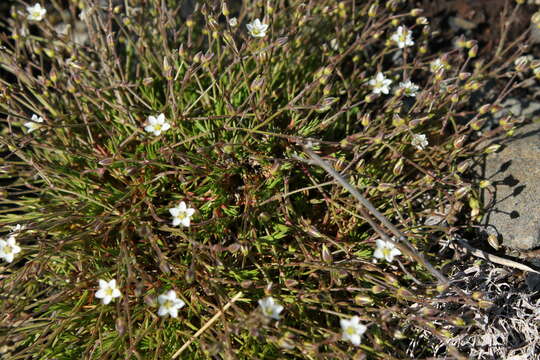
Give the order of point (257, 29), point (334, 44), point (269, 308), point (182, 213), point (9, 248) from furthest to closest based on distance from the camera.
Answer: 1. point (334, 44)
2. point (257, 29)
3. point (182, 213)
4. point (9, 248)
5. point (269, 308)

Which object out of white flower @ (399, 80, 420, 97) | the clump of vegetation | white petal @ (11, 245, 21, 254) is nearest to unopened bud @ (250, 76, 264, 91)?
the clump of vegetation

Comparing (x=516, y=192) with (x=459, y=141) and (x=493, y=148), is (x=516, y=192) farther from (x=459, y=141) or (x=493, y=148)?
(x=459, y=141)

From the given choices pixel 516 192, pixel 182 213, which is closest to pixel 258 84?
pixel 182 213

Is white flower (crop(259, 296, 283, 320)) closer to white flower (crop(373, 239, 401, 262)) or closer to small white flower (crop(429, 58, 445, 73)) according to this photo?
white flower (crop(373, 239, 401, 262))

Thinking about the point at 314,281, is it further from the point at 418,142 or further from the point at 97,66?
the point at 97,66

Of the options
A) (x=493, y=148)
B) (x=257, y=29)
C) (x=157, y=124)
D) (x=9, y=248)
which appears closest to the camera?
(x=9, y=248)

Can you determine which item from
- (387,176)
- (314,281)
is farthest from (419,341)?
(387,176)
